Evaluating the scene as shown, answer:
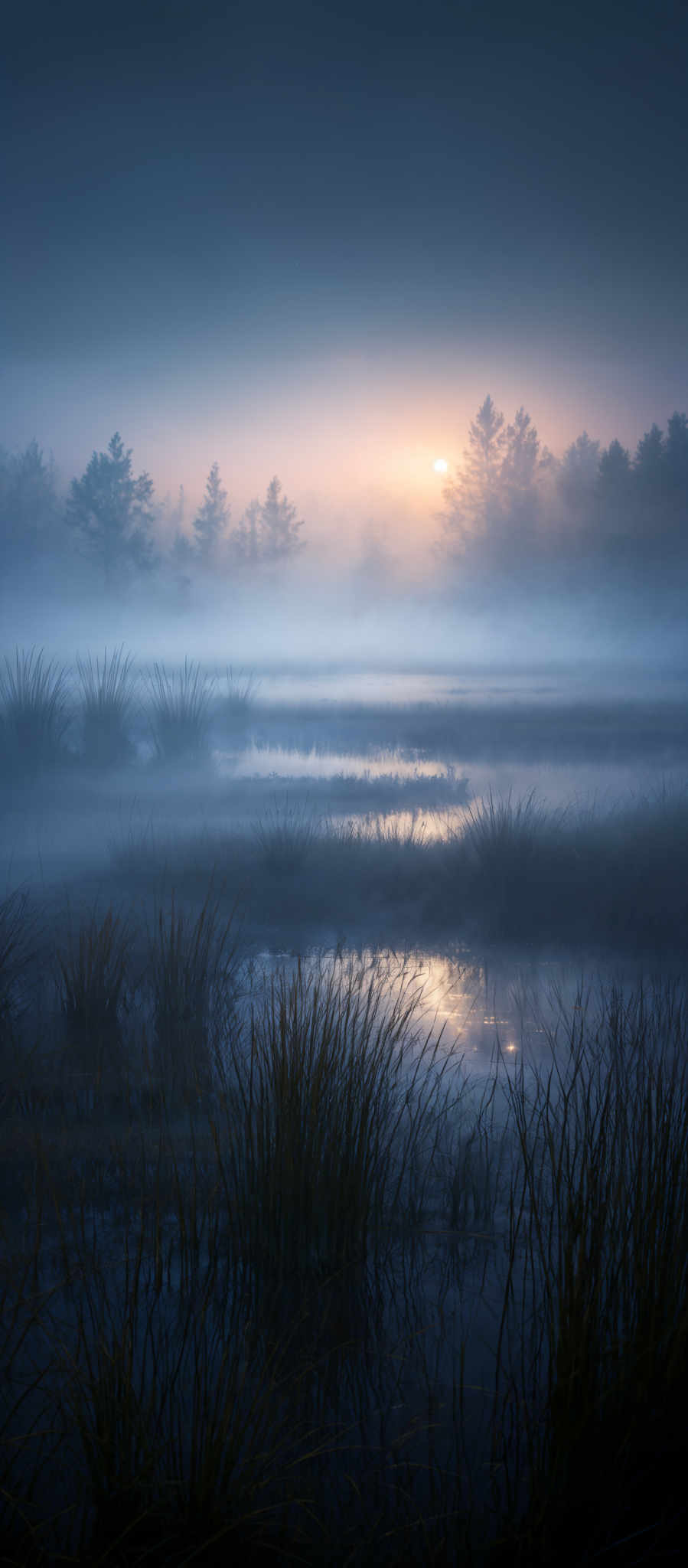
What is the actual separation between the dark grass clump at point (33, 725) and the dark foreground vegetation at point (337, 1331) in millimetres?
8097

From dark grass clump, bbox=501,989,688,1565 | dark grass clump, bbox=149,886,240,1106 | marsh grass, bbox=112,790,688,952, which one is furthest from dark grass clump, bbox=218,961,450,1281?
marsh grass, bbox=112,790,688,952

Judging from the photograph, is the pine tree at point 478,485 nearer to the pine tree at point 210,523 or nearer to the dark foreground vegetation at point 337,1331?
the pine tree at point 210,523

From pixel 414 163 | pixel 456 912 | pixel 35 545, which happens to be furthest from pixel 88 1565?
pixel 414 163

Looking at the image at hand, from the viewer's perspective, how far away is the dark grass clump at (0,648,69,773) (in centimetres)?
1042

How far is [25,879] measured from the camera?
241 inches

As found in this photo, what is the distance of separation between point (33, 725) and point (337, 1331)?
33.0ft

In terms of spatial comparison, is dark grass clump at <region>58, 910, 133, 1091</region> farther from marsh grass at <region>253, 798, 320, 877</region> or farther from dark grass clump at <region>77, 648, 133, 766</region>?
dark grass clump at <region>77, 648, 133, 766</region>

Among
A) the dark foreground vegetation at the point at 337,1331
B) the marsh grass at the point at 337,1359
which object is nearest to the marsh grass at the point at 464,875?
the dark foreground vegetation at the point at 337,1331

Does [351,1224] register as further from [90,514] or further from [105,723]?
→ [90,514]

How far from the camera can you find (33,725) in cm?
1065

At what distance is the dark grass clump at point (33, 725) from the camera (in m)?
10.4

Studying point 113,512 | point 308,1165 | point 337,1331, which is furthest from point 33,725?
point 113,512

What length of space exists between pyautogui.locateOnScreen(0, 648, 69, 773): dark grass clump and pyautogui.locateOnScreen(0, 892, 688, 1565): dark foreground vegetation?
8097 mm

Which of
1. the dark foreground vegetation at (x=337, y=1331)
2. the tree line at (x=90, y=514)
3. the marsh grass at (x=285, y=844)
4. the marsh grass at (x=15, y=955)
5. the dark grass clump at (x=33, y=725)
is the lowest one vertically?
the dark foreground vegetation at (x=337, y=1331)
